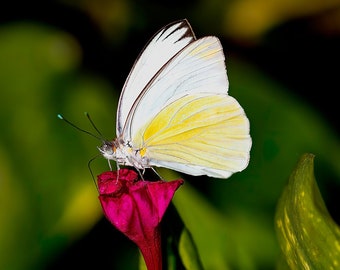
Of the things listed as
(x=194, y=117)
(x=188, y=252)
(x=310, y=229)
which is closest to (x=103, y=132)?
(x=194, y=117)

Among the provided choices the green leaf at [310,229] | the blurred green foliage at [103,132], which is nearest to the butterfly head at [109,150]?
the blurred green foliage at [103,132]

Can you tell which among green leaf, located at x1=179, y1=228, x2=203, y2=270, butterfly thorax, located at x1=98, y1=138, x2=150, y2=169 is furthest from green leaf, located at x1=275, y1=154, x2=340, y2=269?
butterfly thorax, located at x1=98, y1=138, x2=150, y2=169

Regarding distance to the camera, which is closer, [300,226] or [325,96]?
[300,226]

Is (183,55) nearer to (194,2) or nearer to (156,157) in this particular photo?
(156,157)

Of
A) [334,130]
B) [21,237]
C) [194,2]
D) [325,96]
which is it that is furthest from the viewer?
[194,2]

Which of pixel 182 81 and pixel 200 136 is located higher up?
pixel 182 81

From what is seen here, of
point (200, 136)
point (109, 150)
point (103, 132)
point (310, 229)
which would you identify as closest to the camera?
point (310, 229)

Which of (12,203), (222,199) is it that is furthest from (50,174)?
(222,199)

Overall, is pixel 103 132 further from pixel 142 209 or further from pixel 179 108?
pixel 142 209
